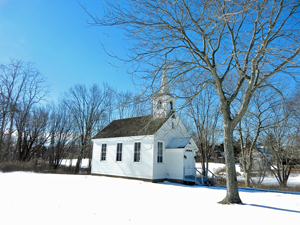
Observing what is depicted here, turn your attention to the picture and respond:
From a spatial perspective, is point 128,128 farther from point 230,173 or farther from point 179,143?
point 230,173

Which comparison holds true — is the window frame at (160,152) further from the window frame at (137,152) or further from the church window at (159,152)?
the window frame at (137,152)

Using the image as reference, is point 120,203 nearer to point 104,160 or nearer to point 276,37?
point 276,37

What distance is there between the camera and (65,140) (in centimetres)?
3584

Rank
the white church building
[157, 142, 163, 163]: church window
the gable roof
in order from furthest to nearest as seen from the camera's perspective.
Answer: the gable roof, [157, 142, 163, 163]: church window, the white church building

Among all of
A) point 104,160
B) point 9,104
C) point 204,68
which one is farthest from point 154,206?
point 9,104

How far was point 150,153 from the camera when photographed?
53.5 ft

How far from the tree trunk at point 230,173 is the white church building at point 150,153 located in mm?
6697

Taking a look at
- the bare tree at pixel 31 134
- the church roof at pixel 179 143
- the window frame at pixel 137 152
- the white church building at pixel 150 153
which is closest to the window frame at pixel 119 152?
the white church building at pixel 150 153

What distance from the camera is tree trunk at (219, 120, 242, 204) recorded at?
7383 millimetres

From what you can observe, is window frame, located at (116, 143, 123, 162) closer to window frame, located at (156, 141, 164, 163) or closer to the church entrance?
window frame, located at (156, 141, 164, 163)

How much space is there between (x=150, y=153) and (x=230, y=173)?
30.5 ft

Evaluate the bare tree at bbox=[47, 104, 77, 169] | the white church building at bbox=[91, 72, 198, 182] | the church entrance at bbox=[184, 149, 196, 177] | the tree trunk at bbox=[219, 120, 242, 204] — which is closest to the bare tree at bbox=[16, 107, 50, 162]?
the bare tree at bbox=[47, 104, 77, 169]

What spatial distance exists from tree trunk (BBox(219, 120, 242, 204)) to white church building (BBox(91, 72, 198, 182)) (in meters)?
6.70

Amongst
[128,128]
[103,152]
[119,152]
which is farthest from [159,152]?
[103,152]
